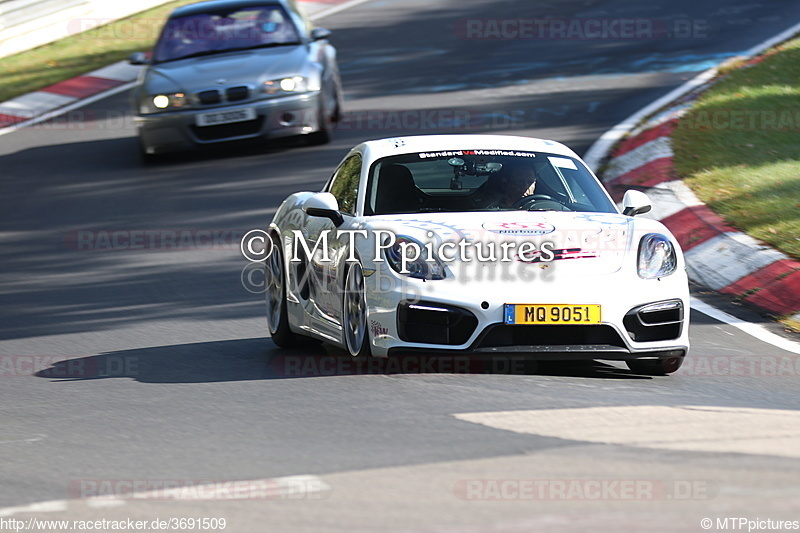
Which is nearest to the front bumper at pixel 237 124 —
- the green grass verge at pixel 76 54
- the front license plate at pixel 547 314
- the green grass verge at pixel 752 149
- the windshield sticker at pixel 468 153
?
the green grass verge at pixel 752 149

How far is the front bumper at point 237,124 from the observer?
15.0 meters

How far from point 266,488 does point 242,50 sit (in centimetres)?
1121

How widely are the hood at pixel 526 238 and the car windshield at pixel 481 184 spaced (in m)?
0.34

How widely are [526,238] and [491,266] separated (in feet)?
0.87

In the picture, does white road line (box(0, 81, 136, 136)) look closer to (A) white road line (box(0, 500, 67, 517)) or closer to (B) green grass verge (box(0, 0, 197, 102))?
(B) green grass verge (box(0, 0, 197, 102))

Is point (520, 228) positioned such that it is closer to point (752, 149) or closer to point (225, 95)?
point (752, 149)

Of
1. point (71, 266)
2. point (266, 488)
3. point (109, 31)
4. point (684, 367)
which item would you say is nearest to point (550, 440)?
point (266, 488)

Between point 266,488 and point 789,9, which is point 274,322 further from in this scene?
point 789,9

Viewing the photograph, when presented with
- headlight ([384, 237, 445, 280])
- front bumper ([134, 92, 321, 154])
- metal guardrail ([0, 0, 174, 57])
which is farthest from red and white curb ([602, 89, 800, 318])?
metal guardrail ([0, 0, 174, 57])

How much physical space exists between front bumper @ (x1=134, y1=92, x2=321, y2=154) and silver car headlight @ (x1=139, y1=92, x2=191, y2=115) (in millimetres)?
53

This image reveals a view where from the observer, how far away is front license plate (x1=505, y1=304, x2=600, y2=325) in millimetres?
6926

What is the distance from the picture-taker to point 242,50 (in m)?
15.8

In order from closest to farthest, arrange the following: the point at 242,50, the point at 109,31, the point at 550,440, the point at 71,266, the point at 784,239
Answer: the point at 550,440 → the point at 784,239 → the point at 71,266 → the point at 242,50 → the point at 109,31

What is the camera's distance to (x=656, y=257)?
730cm
